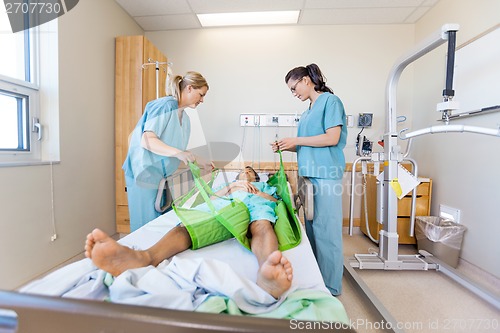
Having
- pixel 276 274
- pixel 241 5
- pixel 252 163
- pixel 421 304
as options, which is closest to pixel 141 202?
pixel 276 274

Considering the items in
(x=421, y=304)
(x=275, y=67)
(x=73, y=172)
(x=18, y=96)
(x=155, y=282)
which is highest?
(x=275, y=67)

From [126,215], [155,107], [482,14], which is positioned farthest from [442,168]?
[126,215]

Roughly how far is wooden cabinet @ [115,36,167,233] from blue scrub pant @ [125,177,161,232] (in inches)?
43.7

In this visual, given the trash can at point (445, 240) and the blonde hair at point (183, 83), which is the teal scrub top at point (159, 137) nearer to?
the blonde hair at point (183, 83)

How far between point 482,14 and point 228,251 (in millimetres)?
2638

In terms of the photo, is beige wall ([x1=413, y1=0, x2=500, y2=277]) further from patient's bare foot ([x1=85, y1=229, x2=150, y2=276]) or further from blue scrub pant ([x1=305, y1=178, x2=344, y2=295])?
patient's bare foot ([x1=85, y1=229, x2=150, y2=276])

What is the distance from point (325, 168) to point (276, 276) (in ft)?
3.28

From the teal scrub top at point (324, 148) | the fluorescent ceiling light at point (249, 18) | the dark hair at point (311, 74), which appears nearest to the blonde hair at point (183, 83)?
the dark hair at point (311, 74)

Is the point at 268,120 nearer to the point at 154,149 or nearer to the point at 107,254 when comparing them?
the point at 154,149

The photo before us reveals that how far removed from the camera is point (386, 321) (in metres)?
1.24

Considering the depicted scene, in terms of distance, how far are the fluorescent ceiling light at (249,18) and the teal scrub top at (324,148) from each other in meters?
1.69

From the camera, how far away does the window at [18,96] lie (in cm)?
162

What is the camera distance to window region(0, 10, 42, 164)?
1621 millimetres

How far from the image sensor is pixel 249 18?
279 centimetres
